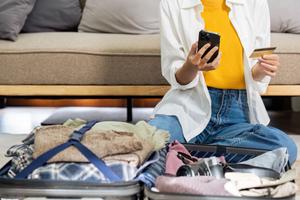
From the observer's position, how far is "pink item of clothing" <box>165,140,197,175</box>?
103cm

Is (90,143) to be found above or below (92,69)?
above

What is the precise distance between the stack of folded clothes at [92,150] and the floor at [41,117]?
1.40 meters

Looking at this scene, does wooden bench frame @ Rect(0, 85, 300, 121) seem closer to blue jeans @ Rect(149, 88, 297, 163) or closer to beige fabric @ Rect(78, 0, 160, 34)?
beige fabric @ Rect(78, 0, 160, 34)

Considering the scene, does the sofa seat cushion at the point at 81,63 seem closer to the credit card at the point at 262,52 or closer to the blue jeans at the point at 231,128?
the blue jeans at the point at 231,128

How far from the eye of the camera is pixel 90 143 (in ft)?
3.21

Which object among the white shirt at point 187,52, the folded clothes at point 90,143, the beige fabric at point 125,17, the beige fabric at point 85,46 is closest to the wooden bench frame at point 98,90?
the beige fabric at point 85,46

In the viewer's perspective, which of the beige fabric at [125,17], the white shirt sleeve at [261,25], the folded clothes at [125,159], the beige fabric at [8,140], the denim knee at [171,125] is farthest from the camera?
the beige fabric at [125,17]

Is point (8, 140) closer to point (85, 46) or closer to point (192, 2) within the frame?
point (85, 46)

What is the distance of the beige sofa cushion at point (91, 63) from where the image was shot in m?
2.11

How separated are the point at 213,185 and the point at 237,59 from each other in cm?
75

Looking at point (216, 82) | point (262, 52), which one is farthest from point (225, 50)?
point (262, 52)

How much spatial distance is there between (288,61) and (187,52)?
27.1 inches

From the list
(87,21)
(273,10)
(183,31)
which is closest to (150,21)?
(87,21)

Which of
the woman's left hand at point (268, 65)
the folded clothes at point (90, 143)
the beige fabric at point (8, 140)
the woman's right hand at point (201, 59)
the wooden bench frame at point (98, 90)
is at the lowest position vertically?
the beige fabric at point (8, 140)
